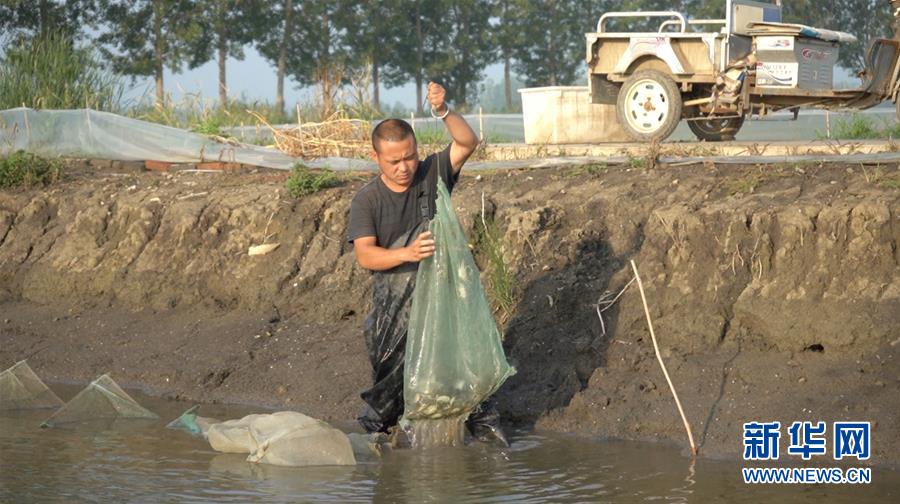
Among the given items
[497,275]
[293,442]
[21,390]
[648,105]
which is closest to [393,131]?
[293,442]

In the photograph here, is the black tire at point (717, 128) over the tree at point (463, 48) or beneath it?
beneath

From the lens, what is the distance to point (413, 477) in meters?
6.16

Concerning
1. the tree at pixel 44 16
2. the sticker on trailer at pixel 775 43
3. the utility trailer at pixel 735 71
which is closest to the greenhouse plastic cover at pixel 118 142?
the utility trailer at pixel 735 71

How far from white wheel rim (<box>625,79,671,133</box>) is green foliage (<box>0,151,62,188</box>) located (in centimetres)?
498

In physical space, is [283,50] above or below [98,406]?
above

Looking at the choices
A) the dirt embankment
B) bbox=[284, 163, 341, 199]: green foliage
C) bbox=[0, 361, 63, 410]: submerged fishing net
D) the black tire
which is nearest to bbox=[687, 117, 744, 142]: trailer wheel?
the black tire

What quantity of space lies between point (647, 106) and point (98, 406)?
5.66m

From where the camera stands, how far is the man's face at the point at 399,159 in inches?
241

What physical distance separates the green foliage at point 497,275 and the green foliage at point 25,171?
4.71 m

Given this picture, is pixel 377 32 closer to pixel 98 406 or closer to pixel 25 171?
pixel 25 171

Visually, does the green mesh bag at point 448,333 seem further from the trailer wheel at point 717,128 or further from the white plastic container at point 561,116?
the trailer wheel at point 717,128

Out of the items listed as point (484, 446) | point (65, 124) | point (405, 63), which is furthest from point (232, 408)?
point (405, 63)

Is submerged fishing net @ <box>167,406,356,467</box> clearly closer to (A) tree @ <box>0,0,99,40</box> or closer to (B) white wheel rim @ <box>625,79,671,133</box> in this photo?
(B) white wheel rim @ <box>625,79,671,133</box>

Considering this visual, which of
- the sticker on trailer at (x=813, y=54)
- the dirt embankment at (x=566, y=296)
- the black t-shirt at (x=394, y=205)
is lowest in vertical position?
the dirt embankment at (x=566, y=296)
